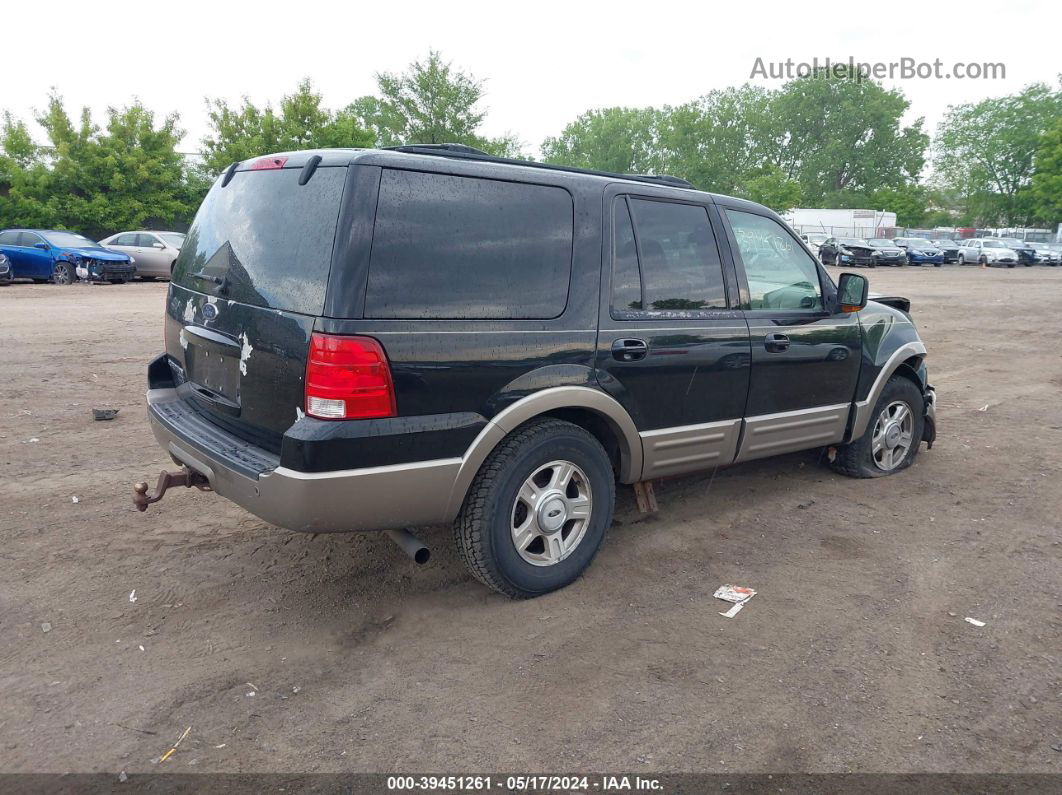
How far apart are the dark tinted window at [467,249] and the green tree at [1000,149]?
7810 centimetres

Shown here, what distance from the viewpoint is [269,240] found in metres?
3.42

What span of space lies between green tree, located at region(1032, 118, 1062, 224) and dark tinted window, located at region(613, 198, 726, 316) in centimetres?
7134

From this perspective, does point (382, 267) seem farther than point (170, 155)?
No

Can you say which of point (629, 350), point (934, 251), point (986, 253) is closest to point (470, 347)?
point (629, 350)

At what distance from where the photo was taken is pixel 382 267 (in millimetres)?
3129

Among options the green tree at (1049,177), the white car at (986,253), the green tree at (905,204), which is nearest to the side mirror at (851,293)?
the white car at (986,253)

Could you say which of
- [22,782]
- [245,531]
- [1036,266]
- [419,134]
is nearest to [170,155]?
[419,134]

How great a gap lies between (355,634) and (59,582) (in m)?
1.54

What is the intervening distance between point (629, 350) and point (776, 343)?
3.75ft

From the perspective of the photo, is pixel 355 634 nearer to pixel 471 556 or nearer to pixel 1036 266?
pixel 471 556

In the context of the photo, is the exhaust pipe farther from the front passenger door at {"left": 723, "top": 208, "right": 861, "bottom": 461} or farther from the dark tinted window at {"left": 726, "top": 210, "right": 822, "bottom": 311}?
the dark tinted window at {"left": 726, "top": 210, "right": 822, "bottom": 311}

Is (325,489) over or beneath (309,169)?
beneath

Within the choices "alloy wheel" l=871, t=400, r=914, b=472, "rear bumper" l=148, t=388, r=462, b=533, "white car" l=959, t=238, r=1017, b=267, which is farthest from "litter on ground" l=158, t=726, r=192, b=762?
"white car" l=959, t=238, r=1017, b=267

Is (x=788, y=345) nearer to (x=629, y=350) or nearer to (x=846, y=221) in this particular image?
(x=629, y=350)
